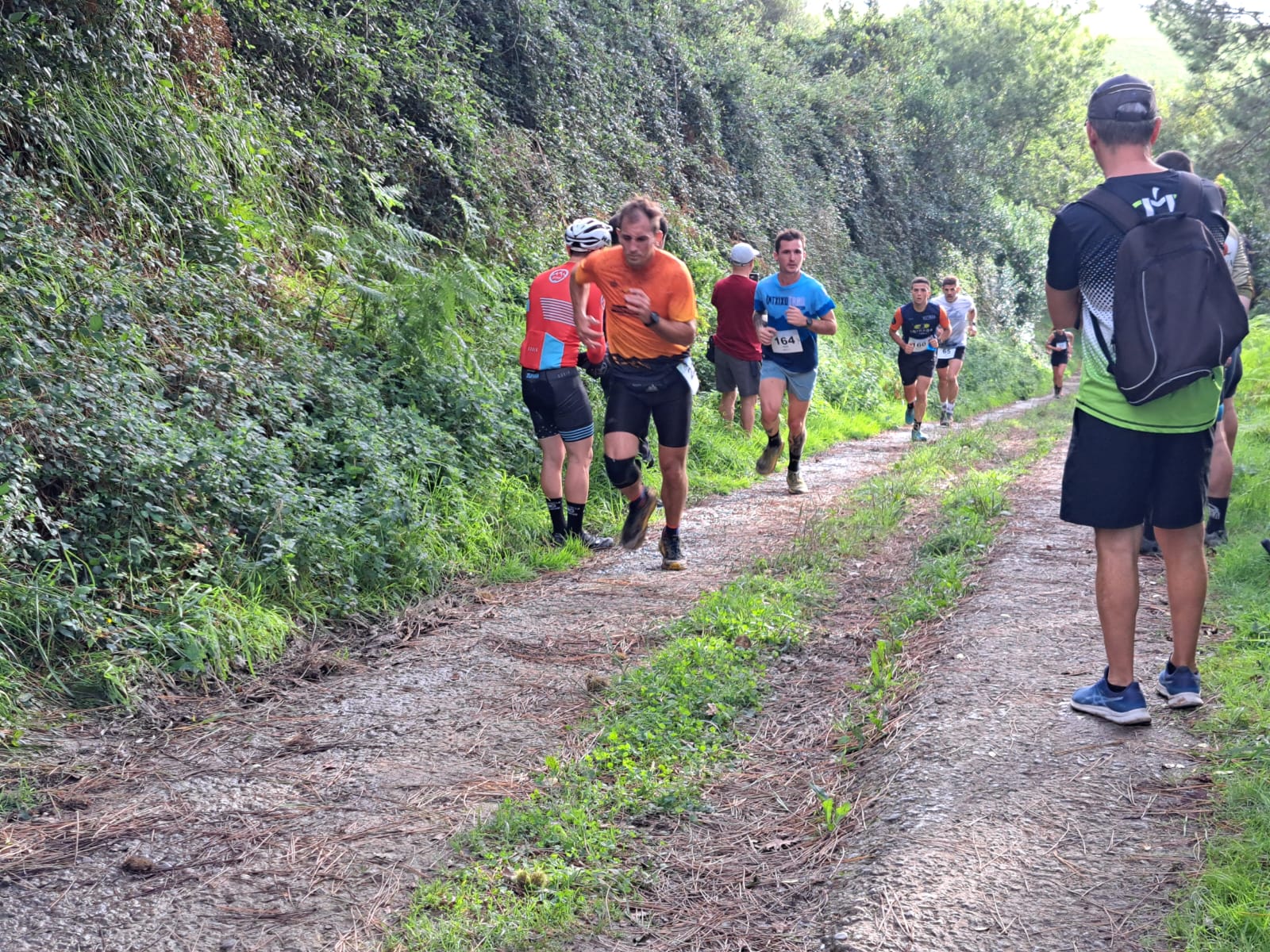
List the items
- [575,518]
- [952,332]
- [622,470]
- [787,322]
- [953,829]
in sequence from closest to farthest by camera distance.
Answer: [953,829], [622,470], [575,518], [787,322], [952,332]

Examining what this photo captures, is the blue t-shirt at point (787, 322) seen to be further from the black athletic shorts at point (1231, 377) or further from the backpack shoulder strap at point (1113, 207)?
the backpack shoulder strap at point (1113, 207)

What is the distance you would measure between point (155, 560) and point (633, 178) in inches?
460

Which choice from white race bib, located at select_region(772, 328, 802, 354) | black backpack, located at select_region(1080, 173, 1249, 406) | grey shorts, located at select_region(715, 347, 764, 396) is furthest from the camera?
grey shorts, located at select_region(715, 347, 764, 396)

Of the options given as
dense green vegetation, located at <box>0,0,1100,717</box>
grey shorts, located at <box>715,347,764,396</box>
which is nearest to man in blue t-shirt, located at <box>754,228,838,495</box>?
dense green vegetation, located at <box>0,0,1100,717</box>

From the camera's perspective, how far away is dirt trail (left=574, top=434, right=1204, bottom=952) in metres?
2.60

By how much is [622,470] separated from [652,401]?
0.48 metres

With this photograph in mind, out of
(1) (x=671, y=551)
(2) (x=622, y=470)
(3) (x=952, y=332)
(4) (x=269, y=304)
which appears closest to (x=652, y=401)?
(2) (x=622, y=470)

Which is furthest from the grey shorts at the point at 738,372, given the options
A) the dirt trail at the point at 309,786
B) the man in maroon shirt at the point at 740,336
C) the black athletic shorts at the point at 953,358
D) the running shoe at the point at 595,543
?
the dirt trail at the point at 309,786

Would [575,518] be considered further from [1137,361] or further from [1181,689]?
[1137,361]

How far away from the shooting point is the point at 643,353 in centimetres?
646

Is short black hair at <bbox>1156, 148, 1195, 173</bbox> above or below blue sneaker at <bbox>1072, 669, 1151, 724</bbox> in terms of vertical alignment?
above

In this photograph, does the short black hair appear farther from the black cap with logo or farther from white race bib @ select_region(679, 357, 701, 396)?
white race bib @ select_region(679, 357, 701, 396)

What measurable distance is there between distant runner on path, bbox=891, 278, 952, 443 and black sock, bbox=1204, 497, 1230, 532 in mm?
7441

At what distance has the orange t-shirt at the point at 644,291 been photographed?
6262 mm
